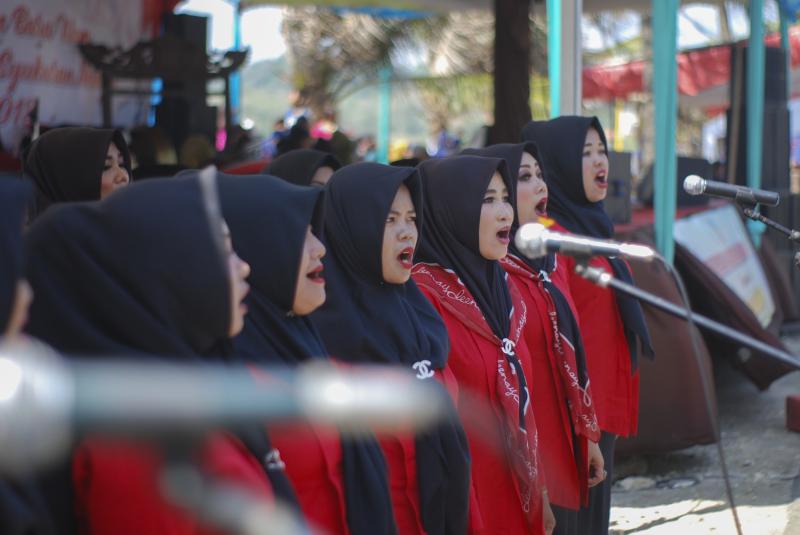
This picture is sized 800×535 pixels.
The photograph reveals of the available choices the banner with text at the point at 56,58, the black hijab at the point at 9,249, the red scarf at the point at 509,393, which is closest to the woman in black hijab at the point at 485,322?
the red scarf at the point at 509,393

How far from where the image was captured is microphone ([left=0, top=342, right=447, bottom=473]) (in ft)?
2.95

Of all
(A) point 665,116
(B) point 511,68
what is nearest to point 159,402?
(A) point 665,116

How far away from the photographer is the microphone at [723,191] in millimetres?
2713

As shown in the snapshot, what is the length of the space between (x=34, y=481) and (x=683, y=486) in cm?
438

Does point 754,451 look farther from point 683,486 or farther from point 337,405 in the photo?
point 337,405

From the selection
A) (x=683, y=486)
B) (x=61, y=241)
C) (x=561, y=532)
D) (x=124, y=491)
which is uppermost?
(x=61, y=241)

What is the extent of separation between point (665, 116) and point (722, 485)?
209 centimetres

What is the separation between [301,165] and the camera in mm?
4270

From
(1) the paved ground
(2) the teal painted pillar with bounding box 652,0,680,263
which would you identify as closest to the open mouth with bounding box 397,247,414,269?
(1) the paved ground

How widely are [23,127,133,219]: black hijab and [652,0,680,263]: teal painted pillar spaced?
338cm

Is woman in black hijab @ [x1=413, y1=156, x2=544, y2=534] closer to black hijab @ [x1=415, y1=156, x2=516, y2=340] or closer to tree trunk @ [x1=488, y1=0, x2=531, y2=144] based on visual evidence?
black hijab @ [x1=415, y1=156, x2=516, y2=340]

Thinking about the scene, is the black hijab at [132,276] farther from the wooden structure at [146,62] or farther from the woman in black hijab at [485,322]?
the wooden structure at [146,62]

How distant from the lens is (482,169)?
128 inches

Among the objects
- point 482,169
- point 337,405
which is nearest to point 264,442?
point 337,405
